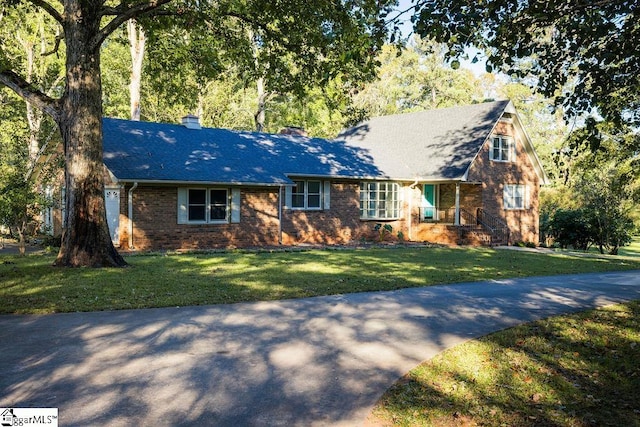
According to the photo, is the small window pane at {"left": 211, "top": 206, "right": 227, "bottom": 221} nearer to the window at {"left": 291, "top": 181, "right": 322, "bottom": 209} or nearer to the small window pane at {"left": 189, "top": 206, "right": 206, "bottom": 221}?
the small window pane at {"left": 189, "top": 206, "right": 206, "bottom": 221}

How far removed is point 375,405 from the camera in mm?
5141

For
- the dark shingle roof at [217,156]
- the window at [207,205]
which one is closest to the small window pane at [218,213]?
the window at [207,205]

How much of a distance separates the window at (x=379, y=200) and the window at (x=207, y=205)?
759cm

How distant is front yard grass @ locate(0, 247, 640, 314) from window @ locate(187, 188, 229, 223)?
2.79 meters

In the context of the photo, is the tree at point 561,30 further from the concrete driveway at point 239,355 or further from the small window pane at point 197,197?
the small window pane at point 197,197

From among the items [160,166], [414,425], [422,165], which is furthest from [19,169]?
[414,425]

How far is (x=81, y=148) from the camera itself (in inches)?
548

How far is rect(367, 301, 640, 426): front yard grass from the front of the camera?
16.3 feet

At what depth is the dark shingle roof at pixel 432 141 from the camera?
27.5 metres

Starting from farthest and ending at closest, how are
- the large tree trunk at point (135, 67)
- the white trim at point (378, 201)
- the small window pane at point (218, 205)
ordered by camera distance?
the large tree trunk at point (135, 67), the white trim at point (378, 201), the small window pane at point (218, 205)

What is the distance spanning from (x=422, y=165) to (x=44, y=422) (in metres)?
25.5

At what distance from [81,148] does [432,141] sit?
20.3 meters

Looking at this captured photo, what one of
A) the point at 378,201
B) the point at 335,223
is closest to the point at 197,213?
the point at 335,223

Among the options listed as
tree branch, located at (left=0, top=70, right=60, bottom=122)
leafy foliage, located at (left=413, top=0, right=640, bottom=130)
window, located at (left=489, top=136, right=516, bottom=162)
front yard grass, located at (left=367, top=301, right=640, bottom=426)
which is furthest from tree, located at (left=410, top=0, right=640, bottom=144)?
window, located at (left=489, top=136, right=516, bottom=162)
